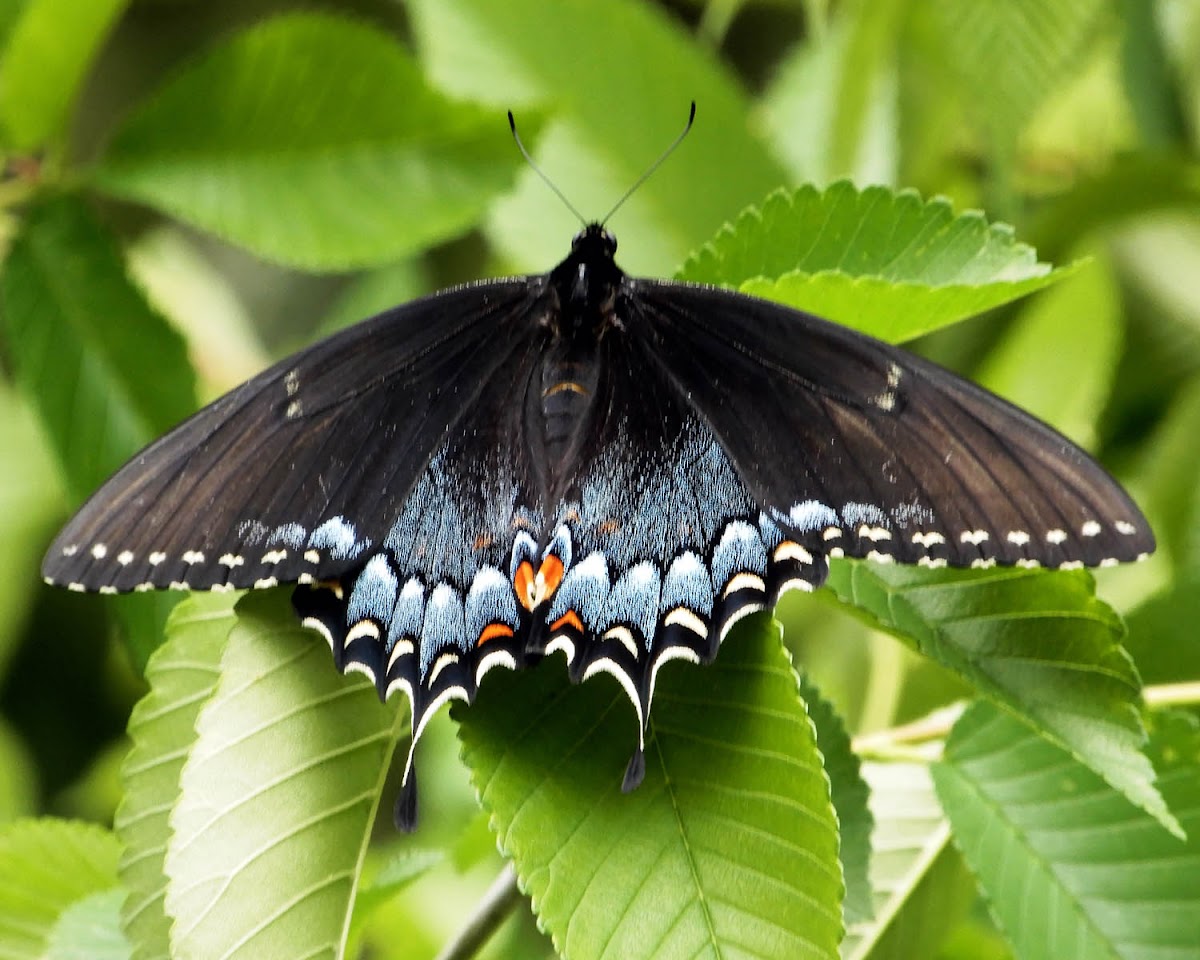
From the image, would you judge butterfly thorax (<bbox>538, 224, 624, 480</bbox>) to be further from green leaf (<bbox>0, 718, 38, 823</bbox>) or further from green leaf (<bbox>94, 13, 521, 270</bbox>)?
green leaf (<bbox>0, 718, 38, 823</bbox>)

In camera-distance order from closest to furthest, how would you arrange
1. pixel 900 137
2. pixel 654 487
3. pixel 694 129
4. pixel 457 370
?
pixel 654 487
pixel 457 370
pixel 694 129
pixel 900 137

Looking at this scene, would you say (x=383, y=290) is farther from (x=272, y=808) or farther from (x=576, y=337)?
(x=272, y=808)

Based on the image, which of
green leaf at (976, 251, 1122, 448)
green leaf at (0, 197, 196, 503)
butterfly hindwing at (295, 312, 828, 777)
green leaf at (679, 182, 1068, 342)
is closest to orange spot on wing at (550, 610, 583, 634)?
butterfly hindwing at (295, 312, 828, 777)

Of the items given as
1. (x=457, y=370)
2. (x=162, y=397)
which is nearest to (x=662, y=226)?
(x=457, y=370)

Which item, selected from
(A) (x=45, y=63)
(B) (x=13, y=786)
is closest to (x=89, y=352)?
(A) (x=45, y=63)

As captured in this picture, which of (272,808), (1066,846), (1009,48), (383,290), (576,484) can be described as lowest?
(1066,846)

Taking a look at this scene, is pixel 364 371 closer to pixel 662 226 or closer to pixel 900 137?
pixel 662 226
